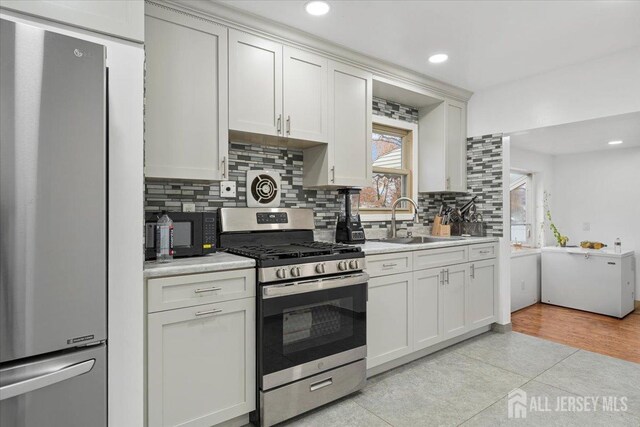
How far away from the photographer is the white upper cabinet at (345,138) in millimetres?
2695

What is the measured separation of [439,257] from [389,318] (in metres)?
0.73

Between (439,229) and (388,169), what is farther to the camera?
(439,229)

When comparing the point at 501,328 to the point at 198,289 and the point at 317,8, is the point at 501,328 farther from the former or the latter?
the point at 317,8

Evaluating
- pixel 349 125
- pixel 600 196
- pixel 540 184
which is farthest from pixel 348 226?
pixel 600 196

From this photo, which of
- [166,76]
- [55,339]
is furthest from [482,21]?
[55,339]

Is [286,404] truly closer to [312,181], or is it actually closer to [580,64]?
[312,181]

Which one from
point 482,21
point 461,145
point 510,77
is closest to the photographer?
point 482,21

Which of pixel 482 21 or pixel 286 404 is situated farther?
pixel 482 21

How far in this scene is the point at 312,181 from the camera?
9.20 feet

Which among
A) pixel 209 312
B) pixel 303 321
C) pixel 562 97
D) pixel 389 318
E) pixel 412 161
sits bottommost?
pixel 389 318

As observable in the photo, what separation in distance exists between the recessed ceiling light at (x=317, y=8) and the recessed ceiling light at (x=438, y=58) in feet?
3.63

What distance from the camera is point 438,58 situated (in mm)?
2939

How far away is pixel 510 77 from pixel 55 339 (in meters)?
3.84

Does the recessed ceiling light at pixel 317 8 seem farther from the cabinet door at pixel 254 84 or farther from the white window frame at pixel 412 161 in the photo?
the white window frame at pixel 412 161
